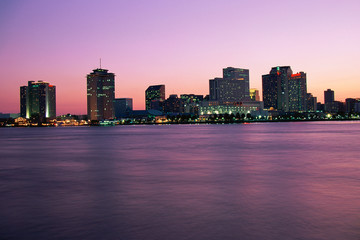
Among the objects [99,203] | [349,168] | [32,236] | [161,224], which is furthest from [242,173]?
[32,236]

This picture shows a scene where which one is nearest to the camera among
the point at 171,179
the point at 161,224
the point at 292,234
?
the point at 292,234

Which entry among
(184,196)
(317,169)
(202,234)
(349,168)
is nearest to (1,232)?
(202,234)

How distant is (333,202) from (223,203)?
4.90 metres

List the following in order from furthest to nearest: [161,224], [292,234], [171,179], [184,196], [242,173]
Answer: [242,173] < [171,179] < [184,196] < [161,224] < [292,234]

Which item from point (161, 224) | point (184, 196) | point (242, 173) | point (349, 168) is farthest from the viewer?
point (349, 168)

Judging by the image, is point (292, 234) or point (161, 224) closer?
point (292, 234)

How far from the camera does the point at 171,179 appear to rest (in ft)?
84.2

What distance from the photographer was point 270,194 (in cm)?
1958

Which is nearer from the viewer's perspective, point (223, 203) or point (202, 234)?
point (202, 234)

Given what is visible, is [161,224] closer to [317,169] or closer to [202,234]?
[202,234]

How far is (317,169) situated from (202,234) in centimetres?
2066

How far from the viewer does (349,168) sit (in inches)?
1221

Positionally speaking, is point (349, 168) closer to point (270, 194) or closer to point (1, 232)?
point (270, 194)

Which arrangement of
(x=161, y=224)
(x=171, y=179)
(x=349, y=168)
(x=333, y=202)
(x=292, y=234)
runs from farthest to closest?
(x=349, y=168), (x=171, y=179), (x=333, y=202), (x=161, y=224), (x=292, y=234)
